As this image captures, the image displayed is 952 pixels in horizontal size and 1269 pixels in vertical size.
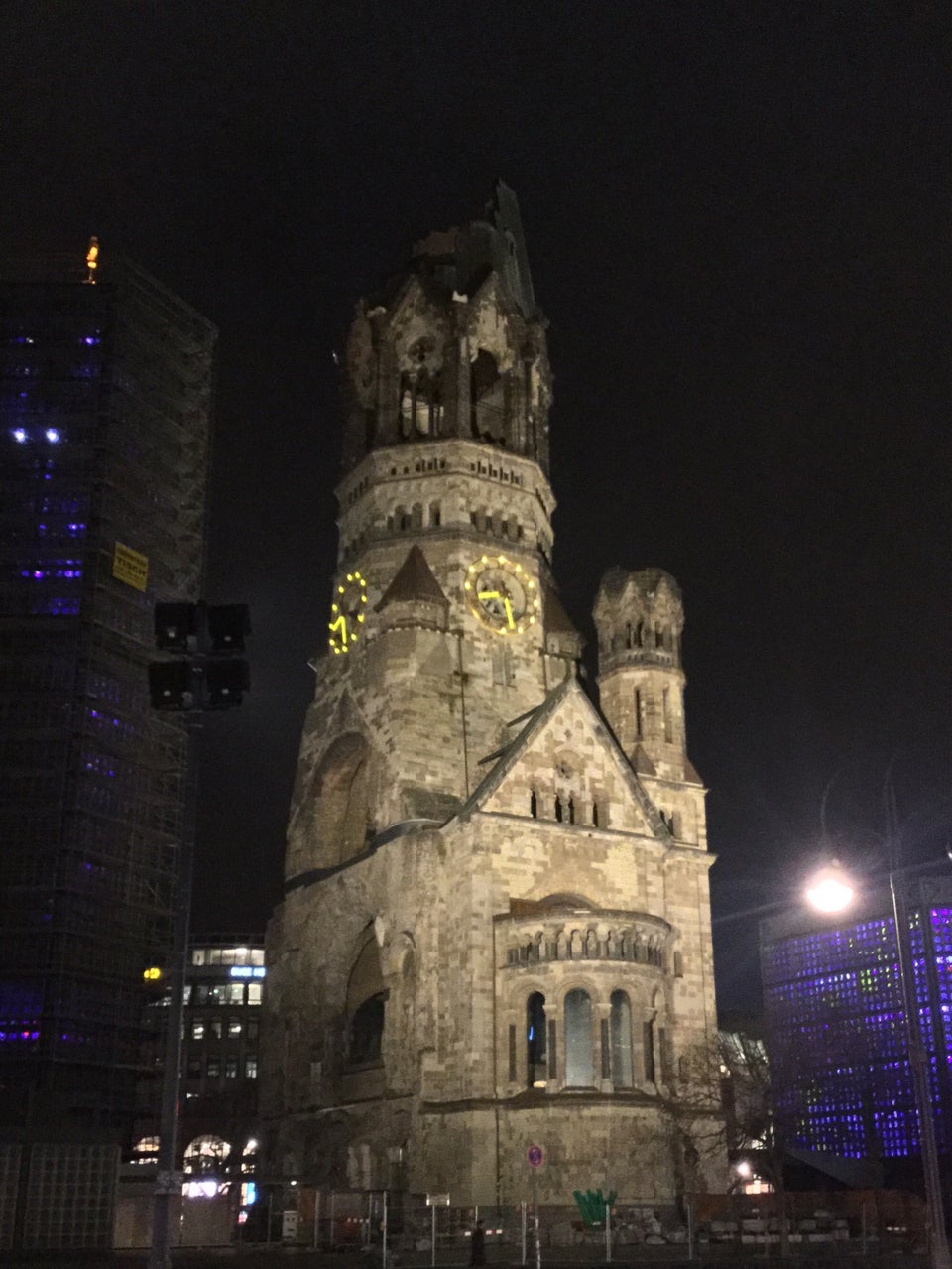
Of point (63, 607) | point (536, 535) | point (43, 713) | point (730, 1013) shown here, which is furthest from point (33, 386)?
point (730, 1013)

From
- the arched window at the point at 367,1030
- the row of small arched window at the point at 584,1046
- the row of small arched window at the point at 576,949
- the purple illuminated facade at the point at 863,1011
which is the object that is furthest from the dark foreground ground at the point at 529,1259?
the purple illuminated facade at the point at 863,1011

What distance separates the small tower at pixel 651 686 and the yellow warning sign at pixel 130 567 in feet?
65.7

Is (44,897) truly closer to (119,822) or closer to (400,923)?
(119,822)

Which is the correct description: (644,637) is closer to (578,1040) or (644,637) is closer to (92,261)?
(578,1040)

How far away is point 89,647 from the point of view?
55469 millimetres

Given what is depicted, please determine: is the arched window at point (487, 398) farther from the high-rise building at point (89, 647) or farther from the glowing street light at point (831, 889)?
the glowing street light at point (831, 889)

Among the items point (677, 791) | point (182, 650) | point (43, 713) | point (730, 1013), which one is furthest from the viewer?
point (730, 1013)

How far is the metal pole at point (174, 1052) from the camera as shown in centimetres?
1723

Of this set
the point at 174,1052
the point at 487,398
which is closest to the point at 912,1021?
the point at 174,1052

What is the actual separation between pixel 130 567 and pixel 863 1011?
345 feet

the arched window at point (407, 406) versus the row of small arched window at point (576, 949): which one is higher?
the arched window at point (407, 406)

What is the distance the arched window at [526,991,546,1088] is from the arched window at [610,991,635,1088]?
87.2 inches

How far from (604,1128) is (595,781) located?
12.2m

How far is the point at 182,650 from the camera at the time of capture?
19.0 meters
